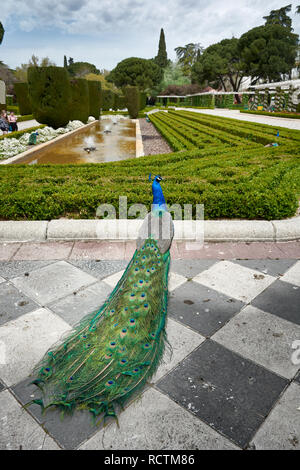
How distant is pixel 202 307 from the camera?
11.7 ft

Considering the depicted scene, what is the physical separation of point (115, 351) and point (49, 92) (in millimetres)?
20252

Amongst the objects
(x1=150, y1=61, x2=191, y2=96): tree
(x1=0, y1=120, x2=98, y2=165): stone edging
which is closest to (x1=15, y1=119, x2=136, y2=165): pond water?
(x1=0, y1=120, x2=98, y2=165): stone edging

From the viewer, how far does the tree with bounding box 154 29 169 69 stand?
8956 centimetres

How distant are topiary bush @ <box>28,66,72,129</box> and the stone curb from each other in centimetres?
1627

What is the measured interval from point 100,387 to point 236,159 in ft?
28.9

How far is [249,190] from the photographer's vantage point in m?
6.28

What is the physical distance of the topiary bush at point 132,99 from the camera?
36719mm

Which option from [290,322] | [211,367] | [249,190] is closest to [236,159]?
[249,190]

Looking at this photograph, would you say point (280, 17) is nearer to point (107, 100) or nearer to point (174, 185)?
point (107, 100)

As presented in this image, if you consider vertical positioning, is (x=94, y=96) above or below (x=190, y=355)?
above

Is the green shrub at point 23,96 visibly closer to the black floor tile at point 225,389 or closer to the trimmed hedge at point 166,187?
the trimmed hedge at point 166,187

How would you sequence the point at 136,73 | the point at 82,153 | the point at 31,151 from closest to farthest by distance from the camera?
1. the point at 31,151
2. the point at 82,153
3. the point at 136,73

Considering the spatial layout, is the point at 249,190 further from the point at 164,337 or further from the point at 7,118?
the point at 7,118

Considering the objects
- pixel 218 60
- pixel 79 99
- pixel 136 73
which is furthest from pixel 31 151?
pixel 136 73
